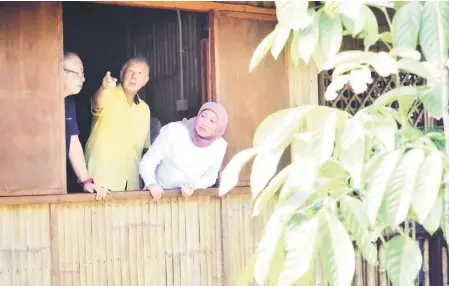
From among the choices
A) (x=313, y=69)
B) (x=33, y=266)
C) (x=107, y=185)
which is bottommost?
(x=33, y=266)

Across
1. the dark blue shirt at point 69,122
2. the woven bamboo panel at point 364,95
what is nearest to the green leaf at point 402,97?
the dark blue shirt at point 69,122

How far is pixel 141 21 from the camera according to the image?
6520 millimetres

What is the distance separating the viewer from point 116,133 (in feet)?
16.5

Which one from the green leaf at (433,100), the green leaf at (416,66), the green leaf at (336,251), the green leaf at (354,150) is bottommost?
the green leaf at (336,251)

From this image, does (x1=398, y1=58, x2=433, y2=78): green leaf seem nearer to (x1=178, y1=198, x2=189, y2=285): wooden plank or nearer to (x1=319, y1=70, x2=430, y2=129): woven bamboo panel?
(x1=178, y1=198, x2=189, y2=285): wooden plank

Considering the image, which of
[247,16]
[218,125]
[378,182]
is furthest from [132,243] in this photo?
[378,182]

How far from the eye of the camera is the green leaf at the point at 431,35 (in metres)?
1.74

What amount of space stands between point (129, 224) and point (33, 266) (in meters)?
0.67

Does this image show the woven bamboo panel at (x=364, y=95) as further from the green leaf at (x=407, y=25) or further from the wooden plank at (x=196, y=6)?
the green leaf at (x=407, y=25)

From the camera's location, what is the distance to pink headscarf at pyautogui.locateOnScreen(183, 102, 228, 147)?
15.6ft

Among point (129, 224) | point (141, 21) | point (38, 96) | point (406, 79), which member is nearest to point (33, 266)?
point (129, 224)

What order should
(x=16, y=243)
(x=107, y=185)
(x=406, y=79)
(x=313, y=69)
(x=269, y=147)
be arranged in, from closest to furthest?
(x=269, y=147) < (x=16, y=243) < (x=107, y=185) < (x=313, y=69) < (x=406, y=79)

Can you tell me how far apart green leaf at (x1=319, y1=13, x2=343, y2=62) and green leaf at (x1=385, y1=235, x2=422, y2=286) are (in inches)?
19.4

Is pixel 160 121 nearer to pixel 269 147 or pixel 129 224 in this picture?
pixel 129 224
